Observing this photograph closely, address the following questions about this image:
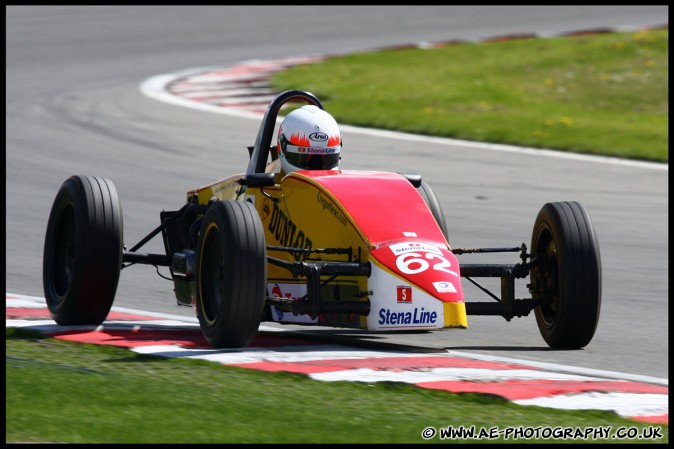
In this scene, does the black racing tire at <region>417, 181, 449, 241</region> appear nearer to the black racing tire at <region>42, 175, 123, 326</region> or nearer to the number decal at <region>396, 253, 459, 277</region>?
the number decal at <region>396, 253, 459, 277</region>

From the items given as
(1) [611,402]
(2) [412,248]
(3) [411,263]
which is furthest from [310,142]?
(1) [611,402]

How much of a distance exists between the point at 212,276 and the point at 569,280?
2.08 metres

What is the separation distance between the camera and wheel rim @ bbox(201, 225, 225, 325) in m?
8.33

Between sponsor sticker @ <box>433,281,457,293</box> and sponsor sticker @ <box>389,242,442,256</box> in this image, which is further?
sponsor sticker @ <box>389,242,442,256</box>

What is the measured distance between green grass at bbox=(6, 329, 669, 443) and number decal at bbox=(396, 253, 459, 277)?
104cm

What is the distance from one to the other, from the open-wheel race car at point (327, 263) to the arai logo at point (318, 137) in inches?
9.8

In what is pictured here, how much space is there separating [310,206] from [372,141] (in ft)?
32.2

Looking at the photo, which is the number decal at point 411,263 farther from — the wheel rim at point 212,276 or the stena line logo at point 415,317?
the wheel rim at point 212,276

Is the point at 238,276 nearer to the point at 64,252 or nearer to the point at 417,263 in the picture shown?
the point at 417,263

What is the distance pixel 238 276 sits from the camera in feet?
25.5

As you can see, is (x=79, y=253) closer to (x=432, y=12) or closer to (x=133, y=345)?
(x=133, y=345)

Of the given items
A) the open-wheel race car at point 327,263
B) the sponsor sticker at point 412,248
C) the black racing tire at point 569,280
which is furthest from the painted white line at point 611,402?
the sponsor sticker at point 412,248

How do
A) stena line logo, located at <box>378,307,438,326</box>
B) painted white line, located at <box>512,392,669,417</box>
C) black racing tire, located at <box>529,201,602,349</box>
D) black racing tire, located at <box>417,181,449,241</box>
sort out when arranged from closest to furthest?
painted white line, located at <box>512,392,669,417</box>
stena line logo, located at <box>378,307,438,326</box>
black racing tire, located at <box>529,201,602,349</box>
black racing tire, located at <box>417,181,449,241</box>

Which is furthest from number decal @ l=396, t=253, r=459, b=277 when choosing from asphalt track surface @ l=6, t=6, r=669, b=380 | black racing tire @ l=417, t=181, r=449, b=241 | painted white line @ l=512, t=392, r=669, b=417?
black racing tire @ l=417, t=181, r=449, b=241
